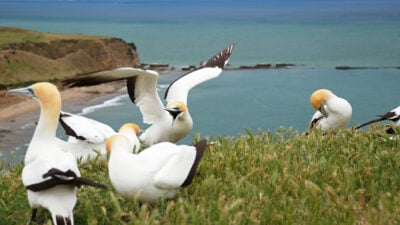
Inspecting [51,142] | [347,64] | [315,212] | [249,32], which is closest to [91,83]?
[51,142]

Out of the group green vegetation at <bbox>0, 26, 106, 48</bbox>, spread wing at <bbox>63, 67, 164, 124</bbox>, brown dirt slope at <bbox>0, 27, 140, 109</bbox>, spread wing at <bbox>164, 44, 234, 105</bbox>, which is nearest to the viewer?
spread wing at <bbox>63, 67, 164, 124</bbox>

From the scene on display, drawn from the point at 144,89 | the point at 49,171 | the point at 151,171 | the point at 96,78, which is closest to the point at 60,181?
the point at 49,171

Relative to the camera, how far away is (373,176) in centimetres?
729

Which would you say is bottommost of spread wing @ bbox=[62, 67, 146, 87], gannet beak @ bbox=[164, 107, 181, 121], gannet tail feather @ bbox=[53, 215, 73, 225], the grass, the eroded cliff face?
the eroded cliff face

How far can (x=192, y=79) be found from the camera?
12.4 meters

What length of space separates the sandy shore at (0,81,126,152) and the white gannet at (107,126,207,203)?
3804 centimetres

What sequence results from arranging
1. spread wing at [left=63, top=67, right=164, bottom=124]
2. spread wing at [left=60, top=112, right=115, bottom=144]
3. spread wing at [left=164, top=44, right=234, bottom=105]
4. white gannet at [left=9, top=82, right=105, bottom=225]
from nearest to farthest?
white gannet at [left=9, top=82, right=105, bottom=225]
spread wing at [left=60, top=112, right=115, bottom=144]
spread wing at [left=63, top=67, right=164, bottom=124]
spread wing at [left=164, top=44, right=234, bottom=105]

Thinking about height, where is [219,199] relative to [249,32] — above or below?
above

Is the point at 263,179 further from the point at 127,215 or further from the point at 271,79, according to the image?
the point at 271,79

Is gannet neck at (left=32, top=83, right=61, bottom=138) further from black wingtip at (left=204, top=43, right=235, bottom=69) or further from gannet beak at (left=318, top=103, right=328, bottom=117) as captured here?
black wingtip at (left=204, top=43, right=235, bottom=69)

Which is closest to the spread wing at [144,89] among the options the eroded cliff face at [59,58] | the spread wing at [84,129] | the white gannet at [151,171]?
the spread wing at [84,129]

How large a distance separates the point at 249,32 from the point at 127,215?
189m

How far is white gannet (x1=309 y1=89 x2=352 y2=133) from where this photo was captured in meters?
11.1

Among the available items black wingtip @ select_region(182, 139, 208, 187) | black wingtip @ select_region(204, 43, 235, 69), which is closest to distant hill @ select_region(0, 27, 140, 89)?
black wingtip @ select_region(204, 43, 235, 69)
